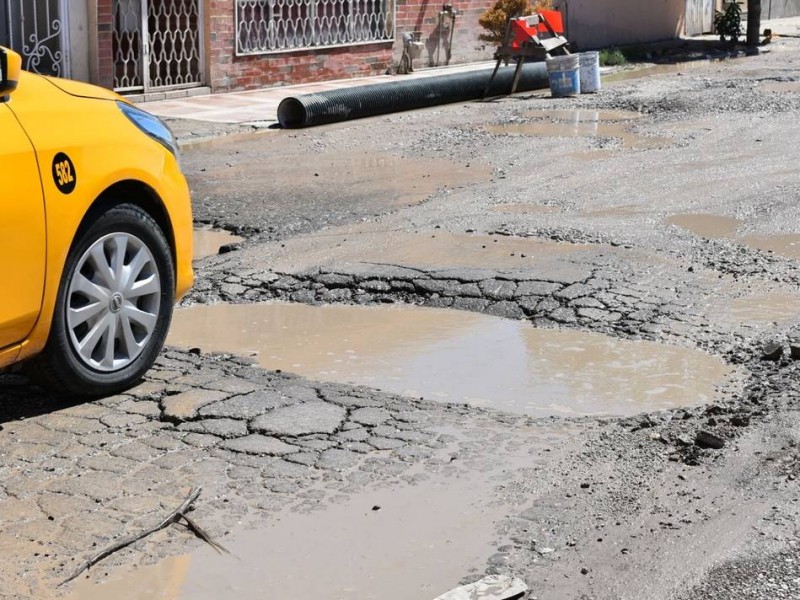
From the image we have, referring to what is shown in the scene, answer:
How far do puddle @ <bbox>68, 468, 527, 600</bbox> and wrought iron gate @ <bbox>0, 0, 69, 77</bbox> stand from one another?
12.9 m

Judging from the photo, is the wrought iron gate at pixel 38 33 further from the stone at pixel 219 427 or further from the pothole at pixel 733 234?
the stone at pixel 219 427

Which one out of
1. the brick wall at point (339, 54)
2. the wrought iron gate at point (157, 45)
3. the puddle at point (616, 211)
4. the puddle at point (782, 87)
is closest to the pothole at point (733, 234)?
the puddle at point (616, 211)

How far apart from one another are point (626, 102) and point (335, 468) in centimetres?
1290

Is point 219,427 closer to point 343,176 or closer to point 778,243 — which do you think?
point 778,243

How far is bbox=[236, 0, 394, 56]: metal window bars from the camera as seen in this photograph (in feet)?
63.4

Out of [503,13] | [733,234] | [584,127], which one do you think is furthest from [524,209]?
[503,13]

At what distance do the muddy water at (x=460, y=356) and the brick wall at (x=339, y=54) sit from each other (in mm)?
11918

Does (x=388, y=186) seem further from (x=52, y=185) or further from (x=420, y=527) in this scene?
(x=420, y=527)

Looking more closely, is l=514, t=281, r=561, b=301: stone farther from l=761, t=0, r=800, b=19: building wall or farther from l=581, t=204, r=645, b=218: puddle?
l=761, t=0, r=800, b=19: building wall

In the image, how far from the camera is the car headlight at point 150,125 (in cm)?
595

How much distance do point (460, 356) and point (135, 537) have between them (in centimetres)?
253

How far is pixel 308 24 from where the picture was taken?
66.8ft

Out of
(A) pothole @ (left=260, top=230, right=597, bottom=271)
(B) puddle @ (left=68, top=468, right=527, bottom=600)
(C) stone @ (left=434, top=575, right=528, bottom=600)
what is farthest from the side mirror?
(A) pothole @ (left=260, top=230, right=597, bottom=271)

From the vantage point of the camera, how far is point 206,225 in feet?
32.0
